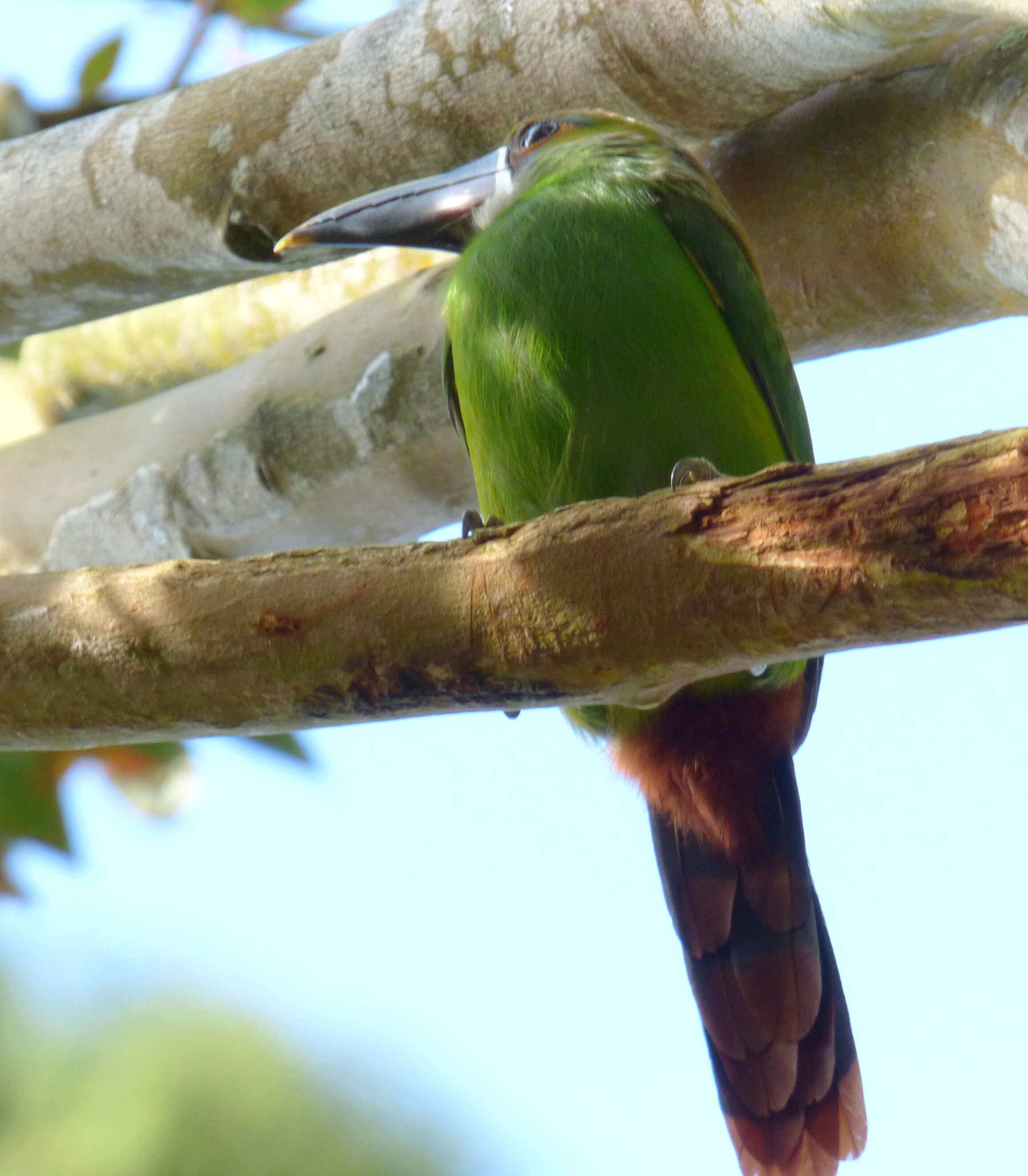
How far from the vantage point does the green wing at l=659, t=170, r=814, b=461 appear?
256 cm

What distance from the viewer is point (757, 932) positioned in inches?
96.2

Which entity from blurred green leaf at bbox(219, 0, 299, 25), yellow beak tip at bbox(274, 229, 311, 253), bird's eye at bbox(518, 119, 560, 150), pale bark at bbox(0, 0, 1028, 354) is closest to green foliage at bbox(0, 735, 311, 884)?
pale bark at bbox(0, 0, 1028, 354)

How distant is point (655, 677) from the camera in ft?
5.42

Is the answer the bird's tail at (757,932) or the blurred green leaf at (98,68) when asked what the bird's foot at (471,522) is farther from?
the blurred green leaf at (98,68)

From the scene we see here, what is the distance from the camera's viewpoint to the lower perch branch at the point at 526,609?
4.67 ft

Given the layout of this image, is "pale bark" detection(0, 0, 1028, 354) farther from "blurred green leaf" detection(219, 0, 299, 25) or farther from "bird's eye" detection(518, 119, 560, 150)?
"blurred green leaf" detection(219, 0, 299, 25)

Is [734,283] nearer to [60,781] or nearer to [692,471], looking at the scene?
Result: [692,471]

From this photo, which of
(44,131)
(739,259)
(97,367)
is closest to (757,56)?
(739,259)

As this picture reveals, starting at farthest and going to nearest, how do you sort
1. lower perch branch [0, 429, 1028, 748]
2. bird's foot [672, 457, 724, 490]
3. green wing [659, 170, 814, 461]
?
green wing [659, 170, 814, 461], bird's foot [672, 457, 724, 490], lower perch branch [0, 429, 1028, 748]

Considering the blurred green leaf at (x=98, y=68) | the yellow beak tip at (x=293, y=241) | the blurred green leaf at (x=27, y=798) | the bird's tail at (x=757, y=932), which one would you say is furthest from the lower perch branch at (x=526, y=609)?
the blurred green leaf at (x=98, y=68)

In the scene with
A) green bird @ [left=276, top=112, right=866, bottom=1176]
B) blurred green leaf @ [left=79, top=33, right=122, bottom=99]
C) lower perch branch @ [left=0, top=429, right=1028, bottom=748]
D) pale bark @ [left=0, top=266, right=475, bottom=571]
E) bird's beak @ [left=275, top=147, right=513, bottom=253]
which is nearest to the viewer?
lower perch branch @ [left=0, top=429, right=1028, bottom=748]

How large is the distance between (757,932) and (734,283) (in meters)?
1.28

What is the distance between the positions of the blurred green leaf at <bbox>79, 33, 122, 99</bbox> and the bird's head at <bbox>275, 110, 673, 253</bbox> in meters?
1.11

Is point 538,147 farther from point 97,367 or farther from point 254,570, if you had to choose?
point 97,367
